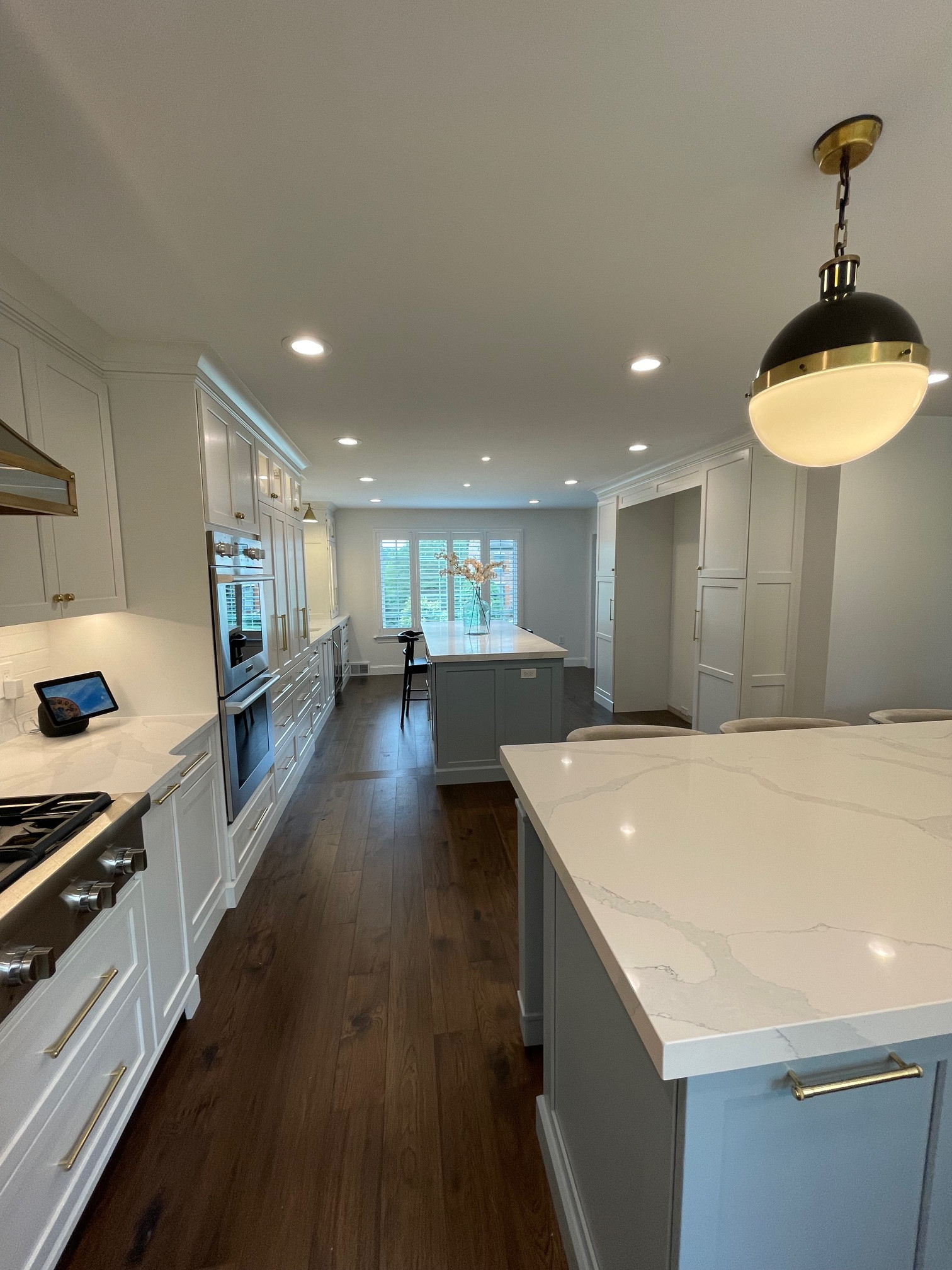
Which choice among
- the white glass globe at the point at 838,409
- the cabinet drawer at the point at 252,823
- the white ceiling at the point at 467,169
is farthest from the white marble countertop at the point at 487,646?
the white glass globe at the point at 838,409

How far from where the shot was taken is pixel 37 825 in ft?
3.87

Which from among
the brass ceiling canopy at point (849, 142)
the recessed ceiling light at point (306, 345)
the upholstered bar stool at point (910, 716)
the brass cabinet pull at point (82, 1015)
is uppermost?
the recessed ceiling light at point (306, 345)

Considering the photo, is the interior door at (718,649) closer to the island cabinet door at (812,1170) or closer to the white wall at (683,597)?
the white wall at (683,597)

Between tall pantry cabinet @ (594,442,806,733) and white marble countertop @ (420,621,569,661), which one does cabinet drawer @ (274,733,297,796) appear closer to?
white marble countertop @ (420,621,569,661)

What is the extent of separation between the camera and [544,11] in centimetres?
83

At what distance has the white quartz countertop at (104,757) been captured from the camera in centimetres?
143

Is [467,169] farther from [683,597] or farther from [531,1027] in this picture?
[683,597]

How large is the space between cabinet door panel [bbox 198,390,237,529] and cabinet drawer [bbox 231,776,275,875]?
1.41 metres

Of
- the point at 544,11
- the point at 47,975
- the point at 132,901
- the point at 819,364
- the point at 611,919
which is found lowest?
the point at 132,901

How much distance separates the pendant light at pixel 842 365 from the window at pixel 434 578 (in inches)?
238

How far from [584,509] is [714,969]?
286 inches

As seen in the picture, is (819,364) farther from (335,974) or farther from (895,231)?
(335,974)

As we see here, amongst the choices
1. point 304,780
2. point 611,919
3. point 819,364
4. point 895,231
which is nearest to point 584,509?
point 304,780

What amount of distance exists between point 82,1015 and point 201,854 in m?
0.88
